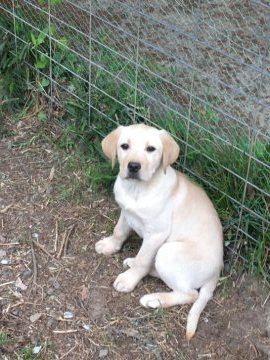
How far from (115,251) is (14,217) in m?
0.69

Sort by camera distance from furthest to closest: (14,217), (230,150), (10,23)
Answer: (10,23), (14,217), (230,150)

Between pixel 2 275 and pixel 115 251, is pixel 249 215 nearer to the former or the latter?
pixel 115 251

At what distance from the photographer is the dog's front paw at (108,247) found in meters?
4.03

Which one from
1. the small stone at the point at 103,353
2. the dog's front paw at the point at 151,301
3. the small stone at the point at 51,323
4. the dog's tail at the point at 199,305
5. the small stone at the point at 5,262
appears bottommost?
the small stone at the point at 5,262

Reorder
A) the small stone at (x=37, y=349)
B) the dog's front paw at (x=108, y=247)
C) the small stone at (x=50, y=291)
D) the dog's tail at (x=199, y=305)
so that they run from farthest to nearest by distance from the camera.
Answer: the dog's front paw at (x=108, y=247)
the small stone at (x=50, y=291)
the dog's tail at (x=199, y=305)
the small stone at (x=37, y=349)

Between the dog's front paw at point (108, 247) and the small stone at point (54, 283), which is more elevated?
the dog's front paw at point (108, 247)

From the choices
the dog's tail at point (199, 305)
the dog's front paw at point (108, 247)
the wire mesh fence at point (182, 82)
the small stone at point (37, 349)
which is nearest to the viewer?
the small stone at point (37, 349)

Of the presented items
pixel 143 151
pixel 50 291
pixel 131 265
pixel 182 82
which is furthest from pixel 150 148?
pixel 182 82

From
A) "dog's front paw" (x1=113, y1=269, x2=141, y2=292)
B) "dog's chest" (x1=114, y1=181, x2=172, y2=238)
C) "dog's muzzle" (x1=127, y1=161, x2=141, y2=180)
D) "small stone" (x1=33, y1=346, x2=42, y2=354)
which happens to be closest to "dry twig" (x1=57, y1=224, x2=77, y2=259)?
"dog's front paw" (x1=113, y1=269, x2=141, y2=292)

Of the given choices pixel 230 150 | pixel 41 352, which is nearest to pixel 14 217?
pixel 41 352

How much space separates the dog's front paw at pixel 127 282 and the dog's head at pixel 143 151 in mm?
585

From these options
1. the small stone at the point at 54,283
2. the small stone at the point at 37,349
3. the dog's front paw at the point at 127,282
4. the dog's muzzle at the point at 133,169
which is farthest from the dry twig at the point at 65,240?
the dog's muzzle at the point at 133,169

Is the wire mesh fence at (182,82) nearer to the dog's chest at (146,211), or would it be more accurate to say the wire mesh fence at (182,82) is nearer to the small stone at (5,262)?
the dog's chest at (146,211)

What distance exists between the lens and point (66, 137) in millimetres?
4820
